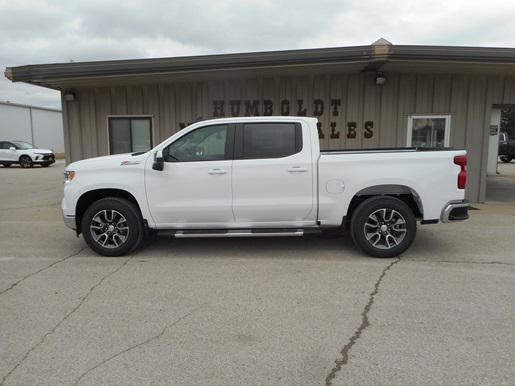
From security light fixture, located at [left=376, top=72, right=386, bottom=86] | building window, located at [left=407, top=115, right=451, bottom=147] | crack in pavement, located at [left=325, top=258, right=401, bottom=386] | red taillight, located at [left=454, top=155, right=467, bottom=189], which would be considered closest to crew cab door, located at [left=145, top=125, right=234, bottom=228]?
crack in pavement, located at [left=325, top=258, right=401, bottom=386]

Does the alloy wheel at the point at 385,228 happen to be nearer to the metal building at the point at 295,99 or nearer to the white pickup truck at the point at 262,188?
the white pickup truck at the point at 262,188

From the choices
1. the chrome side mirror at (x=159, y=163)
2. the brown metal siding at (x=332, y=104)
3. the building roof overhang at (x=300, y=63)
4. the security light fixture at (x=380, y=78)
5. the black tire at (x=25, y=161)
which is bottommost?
the black tire at (x=25, y=161)

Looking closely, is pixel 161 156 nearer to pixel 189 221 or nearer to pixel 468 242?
pixel 189 221

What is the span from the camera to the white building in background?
3278 centimetres

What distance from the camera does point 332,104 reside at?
10.0m

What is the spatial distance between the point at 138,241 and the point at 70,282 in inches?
45.7

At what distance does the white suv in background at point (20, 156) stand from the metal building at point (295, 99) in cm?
1552

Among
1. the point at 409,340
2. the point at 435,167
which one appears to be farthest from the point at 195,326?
the point at 435,167

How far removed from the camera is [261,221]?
18.7 ft

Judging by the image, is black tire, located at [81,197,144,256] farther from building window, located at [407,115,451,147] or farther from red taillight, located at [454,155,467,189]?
building window, located at [407,115,451,147]

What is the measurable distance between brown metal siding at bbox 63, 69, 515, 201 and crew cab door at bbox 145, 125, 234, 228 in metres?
4.70

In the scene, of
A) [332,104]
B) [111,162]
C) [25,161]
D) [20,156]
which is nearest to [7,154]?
[20,156]

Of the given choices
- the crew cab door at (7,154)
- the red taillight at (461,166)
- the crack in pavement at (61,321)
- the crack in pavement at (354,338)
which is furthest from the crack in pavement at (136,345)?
the crew cab door at (7,154)

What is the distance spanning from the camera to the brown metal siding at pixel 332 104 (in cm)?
970
